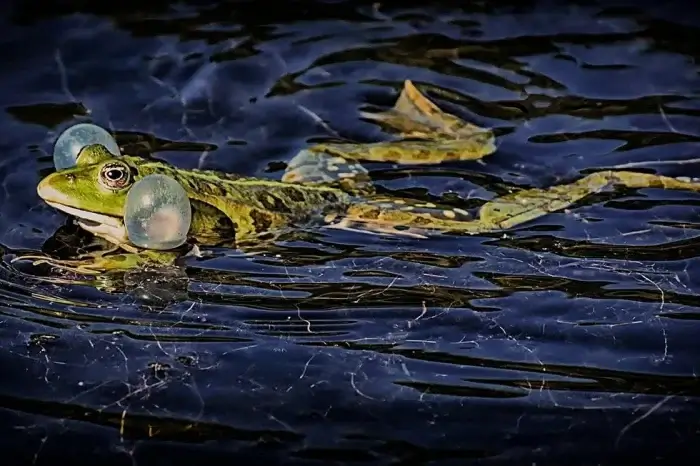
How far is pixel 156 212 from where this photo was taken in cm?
314

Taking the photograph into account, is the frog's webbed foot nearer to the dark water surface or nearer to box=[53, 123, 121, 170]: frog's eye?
the dark water surface

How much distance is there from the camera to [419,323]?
9.04 ft

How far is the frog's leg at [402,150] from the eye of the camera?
3855 millimetres

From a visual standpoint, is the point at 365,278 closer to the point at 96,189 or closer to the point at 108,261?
the point at 108,261

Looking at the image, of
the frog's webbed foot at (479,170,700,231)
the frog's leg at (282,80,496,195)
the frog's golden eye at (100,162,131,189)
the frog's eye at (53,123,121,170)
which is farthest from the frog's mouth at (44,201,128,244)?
the frog's webbed foot at (479,170,700,231)

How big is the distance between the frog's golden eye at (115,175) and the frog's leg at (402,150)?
687 mm

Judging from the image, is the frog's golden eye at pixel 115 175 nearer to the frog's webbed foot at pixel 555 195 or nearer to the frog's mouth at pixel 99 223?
the frog's mouth at pixel 99 223

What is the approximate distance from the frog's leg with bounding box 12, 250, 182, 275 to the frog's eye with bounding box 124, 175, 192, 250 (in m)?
0.04

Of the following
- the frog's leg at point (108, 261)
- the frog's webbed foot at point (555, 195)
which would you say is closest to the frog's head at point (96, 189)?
the frog's leg at point (108, 261)

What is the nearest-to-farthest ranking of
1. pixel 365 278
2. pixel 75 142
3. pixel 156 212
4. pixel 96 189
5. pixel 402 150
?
pixel 365 278, pixel 156 212, pixel 96 189, pixel 75 142, pixel 402 150

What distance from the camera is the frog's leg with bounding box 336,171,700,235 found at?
343 centimetres

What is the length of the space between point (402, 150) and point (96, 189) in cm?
124

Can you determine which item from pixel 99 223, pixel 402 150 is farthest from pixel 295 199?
pixel 99 223

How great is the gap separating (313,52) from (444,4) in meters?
0.88
